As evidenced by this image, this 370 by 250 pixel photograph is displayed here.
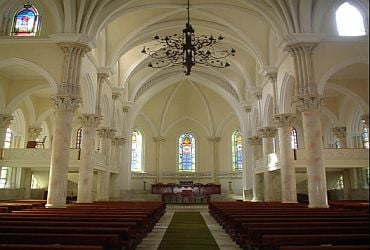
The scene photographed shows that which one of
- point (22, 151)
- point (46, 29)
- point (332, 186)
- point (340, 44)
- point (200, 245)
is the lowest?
point (200, 245)

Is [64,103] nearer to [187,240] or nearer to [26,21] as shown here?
[26,21]

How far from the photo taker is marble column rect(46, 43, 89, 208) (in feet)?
49.0

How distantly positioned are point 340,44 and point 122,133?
19.8m

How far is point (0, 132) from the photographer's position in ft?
70.4

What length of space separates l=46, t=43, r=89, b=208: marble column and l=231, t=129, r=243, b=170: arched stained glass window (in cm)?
2391

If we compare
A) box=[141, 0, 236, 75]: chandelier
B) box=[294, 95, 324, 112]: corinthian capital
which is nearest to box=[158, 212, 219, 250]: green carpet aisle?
box=[294, 95, 324, 112]: corinthian capital

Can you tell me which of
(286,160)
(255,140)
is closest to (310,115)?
(286,160)

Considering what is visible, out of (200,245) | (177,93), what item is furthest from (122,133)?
(200,245)

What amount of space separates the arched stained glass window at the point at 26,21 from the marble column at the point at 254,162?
19.2 metres

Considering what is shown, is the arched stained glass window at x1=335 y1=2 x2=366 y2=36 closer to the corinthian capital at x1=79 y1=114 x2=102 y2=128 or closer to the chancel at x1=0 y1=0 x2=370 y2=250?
the chancel at x1=0 y1=0 x2=370 y2=250

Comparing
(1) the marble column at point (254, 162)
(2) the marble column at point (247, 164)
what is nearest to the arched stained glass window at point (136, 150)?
(2) the marble column at point (247, 164)

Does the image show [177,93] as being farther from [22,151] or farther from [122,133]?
[22,151]

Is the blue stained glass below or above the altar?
above

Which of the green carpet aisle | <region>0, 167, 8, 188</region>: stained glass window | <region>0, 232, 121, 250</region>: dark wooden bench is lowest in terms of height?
the green carpet aisle
